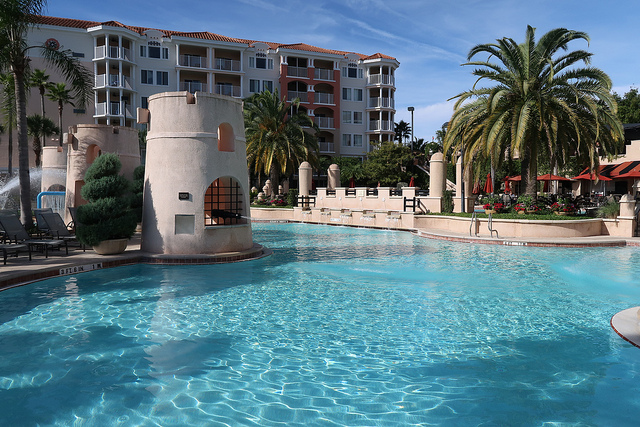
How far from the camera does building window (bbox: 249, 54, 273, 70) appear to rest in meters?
50.7

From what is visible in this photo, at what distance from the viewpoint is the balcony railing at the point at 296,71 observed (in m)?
51.3

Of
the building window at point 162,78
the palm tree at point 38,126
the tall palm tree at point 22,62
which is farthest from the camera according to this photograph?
the building window at point 162,78

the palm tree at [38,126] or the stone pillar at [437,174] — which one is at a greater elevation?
the palm tree at [38,126]

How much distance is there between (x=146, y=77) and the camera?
46844mm

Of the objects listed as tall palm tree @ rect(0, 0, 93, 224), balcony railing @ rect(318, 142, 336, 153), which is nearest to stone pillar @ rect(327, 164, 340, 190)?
balcony railing @ rect(318, 142, 336, 153)

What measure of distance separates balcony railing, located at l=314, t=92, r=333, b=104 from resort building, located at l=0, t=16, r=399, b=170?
0.36 feet

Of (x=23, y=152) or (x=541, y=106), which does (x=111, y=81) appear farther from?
(x=541, y=106)

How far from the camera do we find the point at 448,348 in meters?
7.13

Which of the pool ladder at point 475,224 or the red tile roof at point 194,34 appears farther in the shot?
the red tile roof at point 194,34

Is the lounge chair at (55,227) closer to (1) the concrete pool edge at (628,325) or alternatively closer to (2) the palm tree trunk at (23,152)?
(2) the palm tree trunk at (23,152)

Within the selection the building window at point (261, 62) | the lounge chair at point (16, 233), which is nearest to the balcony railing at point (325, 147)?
the building window at point (261, 62)

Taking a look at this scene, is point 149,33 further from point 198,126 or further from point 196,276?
point 196,276

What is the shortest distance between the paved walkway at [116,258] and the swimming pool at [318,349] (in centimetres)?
39

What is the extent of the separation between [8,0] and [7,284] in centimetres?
909
